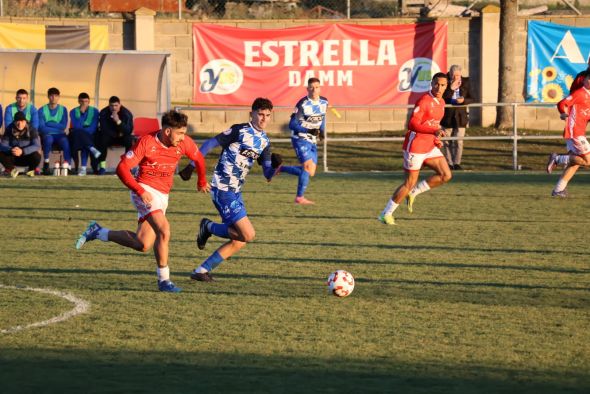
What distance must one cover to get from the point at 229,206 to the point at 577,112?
814 centimetres

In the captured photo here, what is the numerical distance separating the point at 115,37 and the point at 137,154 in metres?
16.8

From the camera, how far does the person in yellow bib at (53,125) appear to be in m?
21.0

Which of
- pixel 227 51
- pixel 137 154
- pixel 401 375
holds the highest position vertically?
pixel 227 51

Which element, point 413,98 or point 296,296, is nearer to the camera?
point 296,296

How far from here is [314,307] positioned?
8758 mm

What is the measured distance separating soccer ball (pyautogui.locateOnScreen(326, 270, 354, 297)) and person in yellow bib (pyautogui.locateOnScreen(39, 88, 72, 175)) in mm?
12844

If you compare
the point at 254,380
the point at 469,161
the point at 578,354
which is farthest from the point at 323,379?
the point at 469,161

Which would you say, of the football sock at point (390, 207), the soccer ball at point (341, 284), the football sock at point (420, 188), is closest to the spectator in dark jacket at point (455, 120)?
the football sock at point (420, 188)

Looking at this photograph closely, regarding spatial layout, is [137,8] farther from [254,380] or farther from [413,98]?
[254,380]

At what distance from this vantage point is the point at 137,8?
2603cm

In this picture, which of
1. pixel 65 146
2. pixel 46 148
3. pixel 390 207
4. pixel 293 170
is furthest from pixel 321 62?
pixel 390 207

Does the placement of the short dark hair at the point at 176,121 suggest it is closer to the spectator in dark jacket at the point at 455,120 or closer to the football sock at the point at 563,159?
the football sock at the point at 563,159

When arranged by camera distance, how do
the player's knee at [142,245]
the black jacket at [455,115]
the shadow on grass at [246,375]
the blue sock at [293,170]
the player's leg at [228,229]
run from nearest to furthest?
the shadow on grass at [246,375], the player's knee at [142,245], the player's leg at [228,229], the blue sock at [293,170], the black jacket at [455,115]

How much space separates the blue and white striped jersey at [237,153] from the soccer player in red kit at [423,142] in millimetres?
4382
